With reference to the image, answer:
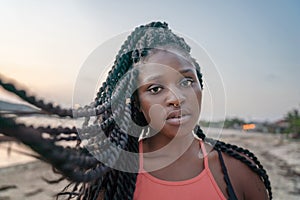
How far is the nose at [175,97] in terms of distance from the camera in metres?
1.15

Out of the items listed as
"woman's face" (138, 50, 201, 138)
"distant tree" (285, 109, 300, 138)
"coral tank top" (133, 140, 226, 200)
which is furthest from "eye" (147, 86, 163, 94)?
"distant tree" (285, 109, 300, 138)

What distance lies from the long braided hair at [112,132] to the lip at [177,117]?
0.48ft

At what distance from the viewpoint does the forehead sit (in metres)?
1.18

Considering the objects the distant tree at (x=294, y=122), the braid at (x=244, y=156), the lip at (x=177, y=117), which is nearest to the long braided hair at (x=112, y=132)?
the braid at (x=244, y=156)

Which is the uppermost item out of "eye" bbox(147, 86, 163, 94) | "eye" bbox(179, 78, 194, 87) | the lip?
"eye" bbox(179, 78, 194, 87)

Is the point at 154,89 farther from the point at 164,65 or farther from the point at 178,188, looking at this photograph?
the point at 178,188

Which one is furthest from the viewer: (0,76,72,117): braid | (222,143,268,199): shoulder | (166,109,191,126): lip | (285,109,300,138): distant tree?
(285,109,300,138): distant tree

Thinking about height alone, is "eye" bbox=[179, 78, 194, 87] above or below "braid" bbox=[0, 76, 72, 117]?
above

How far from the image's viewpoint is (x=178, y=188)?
4.00ft

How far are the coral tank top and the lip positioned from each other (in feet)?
0.72

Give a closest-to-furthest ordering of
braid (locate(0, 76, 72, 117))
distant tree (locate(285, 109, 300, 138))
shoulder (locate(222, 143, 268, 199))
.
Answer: braid (locate(0, 76, 72, 117)) → shoulder (locate(222, 143, 268, 199)) → distant tree (locate(285, 109, 300, 138))

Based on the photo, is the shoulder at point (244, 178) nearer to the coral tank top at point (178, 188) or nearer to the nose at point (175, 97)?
the coral tank top at point (178, 188)

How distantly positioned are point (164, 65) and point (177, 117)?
0.18 metres

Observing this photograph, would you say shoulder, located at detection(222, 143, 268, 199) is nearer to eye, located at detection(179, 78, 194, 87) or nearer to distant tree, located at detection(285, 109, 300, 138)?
eye, located at detection(179, 78, 194, 87)
